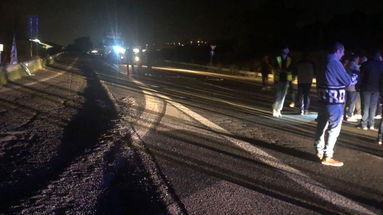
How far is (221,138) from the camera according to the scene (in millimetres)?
8086

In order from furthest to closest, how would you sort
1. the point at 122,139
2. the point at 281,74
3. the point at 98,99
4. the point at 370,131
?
1. the point at 98,99
2. the point at 281,74
3. the point at 370,131
4. the point at 122,139

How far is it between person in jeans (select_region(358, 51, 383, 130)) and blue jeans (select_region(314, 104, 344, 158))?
11.2 feet

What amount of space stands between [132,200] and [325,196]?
7.21ft

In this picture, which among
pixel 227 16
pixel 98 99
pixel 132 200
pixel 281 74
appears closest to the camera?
pixel 132 200

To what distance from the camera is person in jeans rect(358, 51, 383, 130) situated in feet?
30.4

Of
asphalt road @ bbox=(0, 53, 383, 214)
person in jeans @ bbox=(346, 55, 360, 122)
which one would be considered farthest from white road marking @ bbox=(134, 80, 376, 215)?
person in jeans @ bbox=(346, 55, 360, 122)

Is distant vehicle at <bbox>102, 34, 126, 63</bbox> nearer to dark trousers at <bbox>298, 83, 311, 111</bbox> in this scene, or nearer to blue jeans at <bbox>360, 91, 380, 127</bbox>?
dark trousers at <bbox>298, 83, 311, 111</bbox>

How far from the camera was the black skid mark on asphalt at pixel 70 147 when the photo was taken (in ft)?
16.4

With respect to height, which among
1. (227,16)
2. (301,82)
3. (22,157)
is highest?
(227,16)

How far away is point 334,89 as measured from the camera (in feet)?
20.5

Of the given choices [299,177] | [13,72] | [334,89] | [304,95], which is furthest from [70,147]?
[13,72]

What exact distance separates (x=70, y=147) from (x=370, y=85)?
644cm

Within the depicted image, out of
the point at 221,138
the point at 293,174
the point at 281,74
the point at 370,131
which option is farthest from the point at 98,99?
the point at 293,174

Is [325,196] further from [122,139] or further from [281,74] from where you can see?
[281,74]
